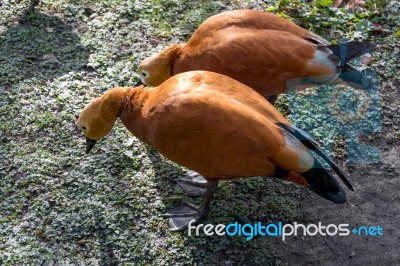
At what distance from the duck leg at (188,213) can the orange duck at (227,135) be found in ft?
0.59

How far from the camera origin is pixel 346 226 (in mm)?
4758

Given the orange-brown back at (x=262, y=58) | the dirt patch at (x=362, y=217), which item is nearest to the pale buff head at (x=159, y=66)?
the orange-brown back at (x=262, y=58)

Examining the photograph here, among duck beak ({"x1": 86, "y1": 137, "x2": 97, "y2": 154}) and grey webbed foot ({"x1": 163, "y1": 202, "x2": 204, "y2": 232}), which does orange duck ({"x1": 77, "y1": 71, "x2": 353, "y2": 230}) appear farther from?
duck beak ({"x1": 86, "y1": 137, "x2": 97, "y2": 154})

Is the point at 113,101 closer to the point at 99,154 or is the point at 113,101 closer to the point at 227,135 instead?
the point at 99,154

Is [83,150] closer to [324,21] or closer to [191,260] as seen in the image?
[191,260]

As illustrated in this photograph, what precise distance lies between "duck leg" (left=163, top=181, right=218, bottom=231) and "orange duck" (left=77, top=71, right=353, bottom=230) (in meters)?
0.18

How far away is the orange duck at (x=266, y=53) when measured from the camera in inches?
189

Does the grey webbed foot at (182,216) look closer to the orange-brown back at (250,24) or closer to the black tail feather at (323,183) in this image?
the black tail feather at (323,183)

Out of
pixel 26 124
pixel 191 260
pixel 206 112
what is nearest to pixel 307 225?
pixel 191 260

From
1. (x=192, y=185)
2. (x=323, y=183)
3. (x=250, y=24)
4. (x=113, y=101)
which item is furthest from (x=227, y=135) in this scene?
(x=250, y=24)

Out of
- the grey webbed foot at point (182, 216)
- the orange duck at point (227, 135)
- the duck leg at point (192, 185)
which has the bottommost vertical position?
the grey webbed foot at point (182, 216)

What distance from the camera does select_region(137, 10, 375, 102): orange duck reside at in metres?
4.80

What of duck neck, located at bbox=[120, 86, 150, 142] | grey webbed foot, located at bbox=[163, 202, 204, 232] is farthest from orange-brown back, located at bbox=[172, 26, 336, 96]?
grey webbed foot, located at bbox=[163, 202, 204, 232]

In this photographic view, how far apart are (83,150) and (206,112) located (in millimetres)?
1537
